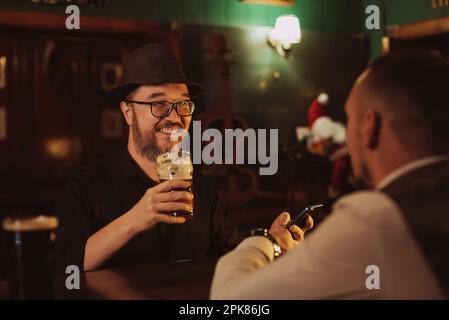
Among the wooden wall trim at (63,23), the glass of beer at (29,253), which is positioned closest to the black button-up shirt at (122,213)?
the glass of beer at (29,253)

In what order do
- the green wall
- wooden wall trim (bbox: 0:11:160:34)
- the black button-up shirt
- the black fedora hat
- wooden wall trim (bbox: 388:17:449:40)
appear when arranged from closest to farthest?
the black button-up shirt
the black fedora hat
wooden wall trim (bbox: 0:11:160:34)
the green wall
wooden wall trim (bbox: 388:17:449:40)

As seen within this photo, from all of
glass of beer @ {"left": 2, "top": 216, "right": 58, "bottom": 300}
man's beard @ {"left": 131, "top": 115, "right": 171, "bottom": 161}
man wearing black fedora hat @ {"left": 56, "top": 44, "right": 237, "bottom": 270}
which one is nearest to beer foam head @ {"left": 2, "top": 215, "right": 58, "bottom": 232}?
glass of beer @ {"left": 2, "top": 216, "right": 58, "bottom": 300}

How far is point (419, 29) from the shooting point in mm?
5789

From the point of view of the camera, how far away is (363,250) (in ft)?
3.26

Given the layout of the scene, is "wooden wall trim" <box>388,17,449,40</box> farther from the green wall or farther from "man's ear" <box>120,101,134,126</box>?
"man's ear" <box>120,101,134,126</box>

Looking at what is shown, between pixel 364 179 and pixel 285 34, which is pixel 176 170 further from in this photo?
pixel 285 34

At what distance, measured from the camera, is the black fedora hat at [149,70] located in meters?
2.20

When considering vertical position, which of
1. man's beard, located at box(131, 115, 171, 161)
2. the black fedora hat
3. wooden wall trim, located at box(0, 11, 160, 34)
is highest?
wooden wall trim, located at box(0, 11, 160, 34)

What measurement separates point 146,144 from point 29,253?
3.50 feet

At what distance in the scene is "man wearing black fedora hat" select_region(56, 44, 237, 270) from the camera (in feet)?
6.92

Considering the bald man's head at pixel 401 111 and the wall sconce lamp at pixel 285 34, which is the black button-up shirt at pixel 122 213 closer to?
the bald man's head at pixel 401 111

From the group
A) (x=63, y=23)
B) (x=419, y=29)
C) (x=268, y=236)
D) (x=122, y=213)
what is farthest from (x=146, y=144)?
(x=419, y=29)

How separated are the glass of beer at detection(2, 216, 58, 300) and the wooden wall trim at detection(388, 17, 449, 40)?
5.18m
